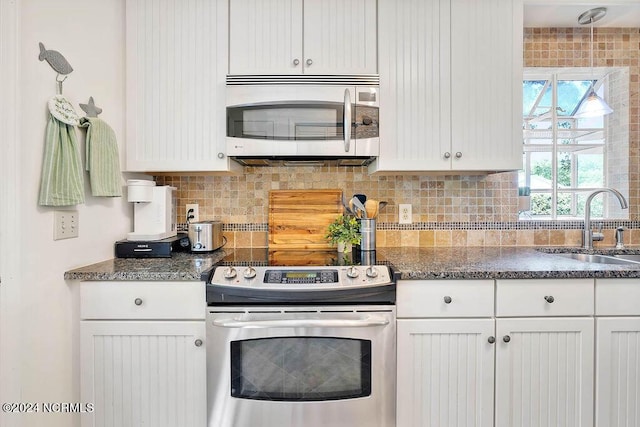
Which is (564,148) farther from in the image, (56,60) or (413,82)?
(56,60)

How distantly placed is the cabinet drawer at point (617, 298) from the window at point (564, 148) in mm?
813

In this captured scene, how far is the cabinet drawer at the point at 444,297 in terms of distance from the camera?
55.7 inches

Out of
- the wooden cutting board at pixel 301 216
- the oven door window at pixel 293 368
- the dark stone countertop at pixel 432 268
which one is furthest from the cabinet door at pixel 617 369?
the wooden cutting board at pixel 301 216

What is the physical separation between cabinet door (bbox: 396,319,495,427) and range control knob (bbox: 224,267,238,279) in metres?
0.71

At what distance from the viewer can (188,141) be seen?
1762 mm

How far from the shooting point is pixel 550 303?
1.42 metres

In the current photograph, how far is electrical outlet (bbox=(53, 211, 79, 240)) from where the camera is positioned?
4.42 ft

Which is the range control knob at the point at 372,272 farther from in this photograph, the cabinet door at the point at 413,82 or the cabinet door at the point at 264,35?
the cabinet door at the point at 264,35

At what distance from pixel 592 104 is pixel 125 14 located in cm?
258

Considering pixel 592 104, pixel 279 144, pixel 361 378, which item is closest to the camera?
pixel 361 378

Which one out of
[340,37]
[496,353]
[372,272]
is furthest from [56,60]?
[496,353]

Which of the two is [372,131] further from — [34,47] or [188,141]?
[34,47]

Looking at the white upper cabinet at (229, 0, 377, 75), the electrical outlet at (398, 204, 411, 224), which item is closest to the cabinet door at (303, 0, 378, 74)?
the white upper cabinet at (229, 0, 377, 75)

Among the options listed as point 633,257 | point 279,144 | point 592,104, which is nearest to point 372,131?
point 279,144
